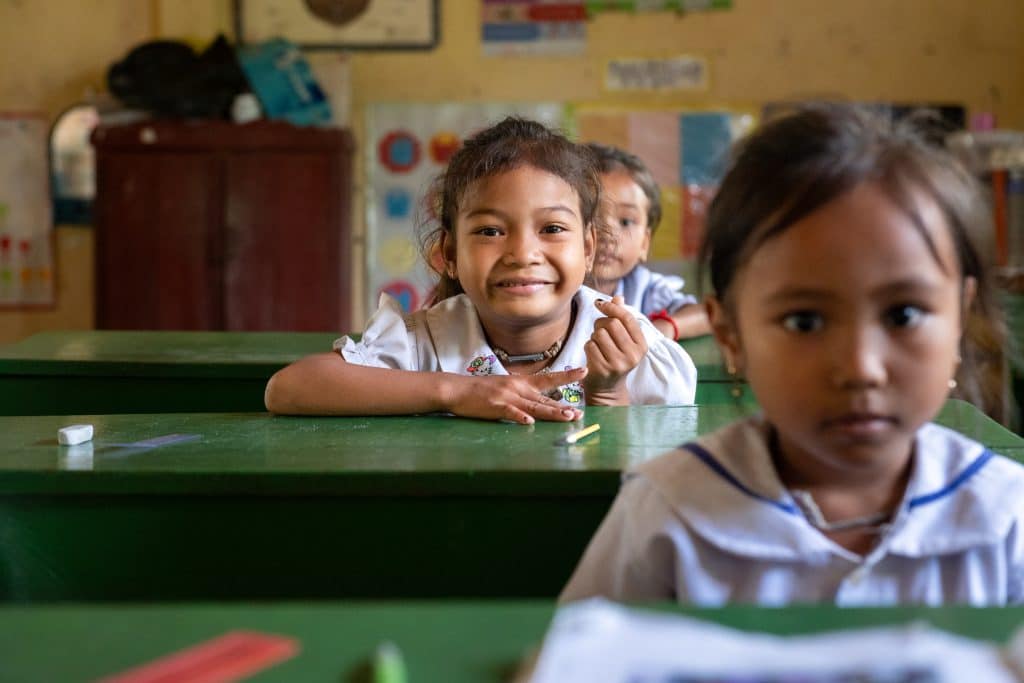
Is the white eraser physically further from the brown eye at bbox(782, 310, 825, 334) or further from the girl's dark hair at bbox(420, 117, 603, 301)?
the brown eye at bbox(782, 310, 825, 334)

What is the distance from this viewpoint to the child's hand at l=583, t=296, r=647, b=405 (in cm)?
166

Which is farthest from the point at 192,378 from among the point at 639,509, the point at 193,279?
the point at 193,279

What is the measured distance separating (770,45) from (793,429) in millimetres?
4382

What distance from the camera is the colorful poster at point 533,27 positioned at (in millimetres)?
5008

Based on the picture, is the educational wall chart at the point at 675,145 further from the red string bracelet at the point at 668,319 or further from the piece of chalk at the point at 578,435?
the piece of chalk at the point at 578,435

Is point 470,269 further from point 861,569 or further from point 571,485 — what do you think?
point 861,569

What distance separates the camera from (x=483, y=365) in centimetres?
181

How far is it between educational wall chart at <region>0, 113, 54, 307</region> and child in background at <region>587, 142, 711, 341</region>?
10.5 ft

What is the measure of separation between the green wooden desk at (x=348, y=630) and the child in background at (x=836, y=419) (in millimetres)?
192

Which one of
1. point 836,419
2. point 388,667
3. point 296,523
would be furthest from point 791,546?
point 296,523

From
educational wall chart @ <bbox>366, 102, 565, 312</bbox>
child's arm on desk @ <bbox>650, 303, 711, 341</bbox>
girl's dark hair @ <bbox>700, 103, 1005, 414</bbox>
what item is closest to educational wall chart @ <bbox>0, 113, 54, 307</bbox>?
educational wall chart @ <bbox>366, 102, 565, 312</bbox>

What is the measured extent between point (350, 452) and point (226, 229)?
12.1ft

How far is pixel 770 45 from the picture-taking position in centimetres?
498

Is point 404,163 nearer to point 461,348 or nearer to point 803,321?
point 461,348
